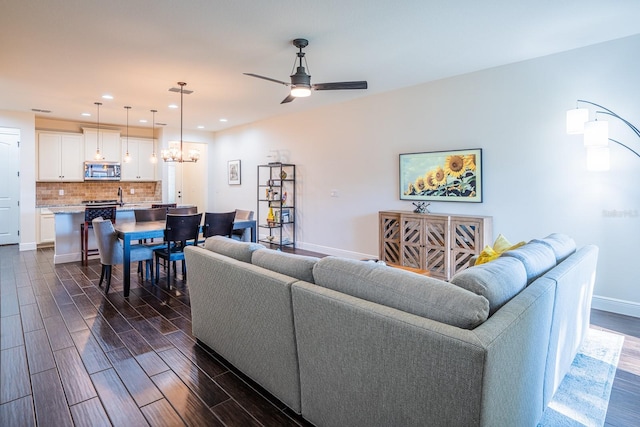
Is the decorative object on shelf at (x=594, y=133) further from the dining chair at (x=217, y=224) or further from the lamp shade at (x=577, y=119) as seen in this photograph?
the dining chair at (x=217, y=224)

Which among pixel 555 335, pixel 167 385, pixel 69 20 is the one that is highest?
pixel 69 20

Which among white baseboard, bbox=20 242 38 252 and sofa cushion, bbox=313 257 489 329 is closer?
sofa cushion, bbox=313 257 489 329

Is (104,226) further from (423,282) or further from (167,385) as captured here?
(423,282)

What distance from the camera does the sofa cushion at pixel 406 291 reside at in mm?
1356

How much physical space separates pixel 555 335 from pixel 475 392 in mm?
1140

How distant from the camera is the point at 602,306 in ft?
12.2

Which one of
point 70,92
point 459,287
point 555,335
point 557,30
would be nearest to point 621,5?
point 557,30

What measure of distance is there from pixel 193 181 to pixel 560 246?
10104mm

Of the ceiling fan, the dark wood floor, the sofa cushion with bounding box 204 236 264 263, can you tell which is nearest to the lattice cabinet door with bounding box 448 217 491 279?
the dark wood floor

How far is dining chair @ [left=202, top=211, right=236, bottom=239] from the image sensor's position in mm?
4672

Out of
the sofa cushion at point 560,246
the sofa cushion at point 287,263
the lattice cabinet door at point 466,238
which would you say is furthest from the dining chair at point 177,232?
the sofa cushion at point 560,246

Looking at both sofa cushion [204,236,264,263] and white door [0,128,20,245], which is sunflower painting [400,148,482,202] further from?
white door [0,128,20,245]

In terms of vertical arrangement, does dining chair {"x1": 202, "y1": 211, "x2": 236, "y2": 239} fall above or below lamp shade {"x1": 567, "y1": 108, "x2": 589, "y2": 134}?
below

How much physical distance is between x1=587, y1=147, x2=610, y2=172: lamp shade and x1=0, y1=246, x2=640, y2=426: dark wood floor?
1.51 m
